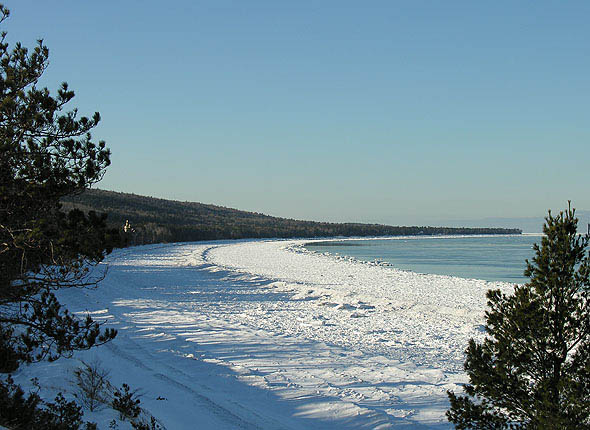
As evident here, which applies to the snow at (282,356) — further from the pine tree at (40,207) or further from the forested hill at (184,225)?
the forested hill at (184,225)

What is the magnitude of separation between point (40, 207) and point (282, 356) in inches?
202

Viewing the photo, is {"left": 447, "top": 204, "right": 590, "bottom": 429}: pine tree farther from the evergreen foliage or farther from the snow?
the evergreen foliage

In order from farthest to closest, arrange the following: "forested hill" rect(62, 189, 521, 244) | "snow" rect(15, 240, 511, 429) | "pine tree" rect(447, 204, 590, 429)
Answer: "forested hill" rect(62, 189, 521, 244) < "snow" rect(15, 240, 511, 429) < "pine tree" rect(447, 204, 590, 429)

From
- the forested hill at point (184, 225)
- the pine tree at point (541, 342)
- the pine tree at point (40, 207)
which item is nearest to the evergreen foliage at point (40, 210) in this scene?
the pine tree at point (40, 207)

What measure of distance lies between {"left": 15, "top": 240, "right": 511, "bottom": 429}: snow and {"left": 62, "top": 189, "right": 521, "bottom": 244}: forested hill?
139 ft

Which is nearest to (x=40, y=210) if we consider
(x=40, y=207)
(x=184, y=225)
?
(x=40, y=207)

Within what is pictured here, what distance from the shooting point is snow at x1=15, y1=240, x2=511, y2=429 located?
6.23 meters

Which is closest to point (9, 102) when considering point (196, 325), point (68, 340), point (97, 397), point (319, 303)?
point (68, 340)

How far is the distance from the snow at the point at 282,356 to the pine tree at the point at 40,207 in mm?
761

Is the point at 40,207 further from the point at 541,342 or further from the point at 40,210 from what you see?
the point at 541,342

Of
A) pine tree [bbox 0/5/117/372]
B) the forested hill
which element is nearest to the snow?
pine tree [bbox 0/5/117/372]

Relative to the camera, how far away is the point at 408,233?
508 feet

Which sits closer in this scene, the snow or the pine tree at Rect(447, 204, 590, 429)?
the pine tree at Rect(447, 204, 590, 429)

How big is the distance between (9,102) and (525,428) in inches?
261
